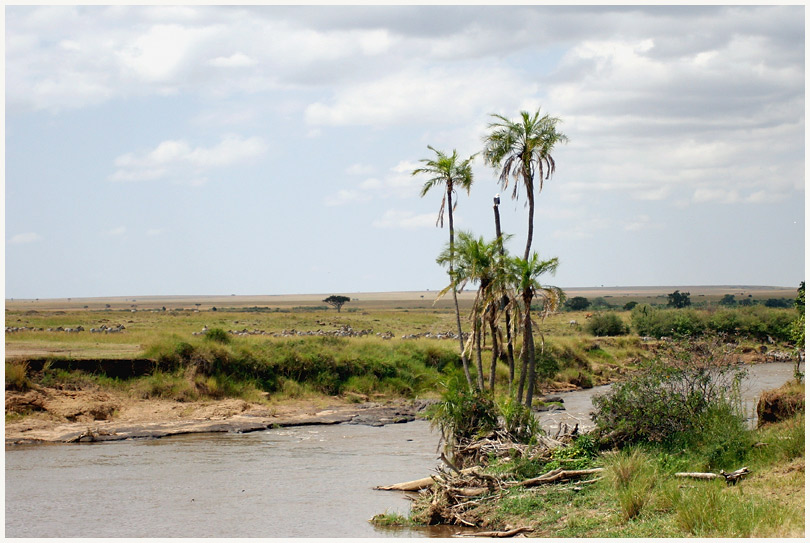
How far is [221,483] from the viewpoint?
23172 mm

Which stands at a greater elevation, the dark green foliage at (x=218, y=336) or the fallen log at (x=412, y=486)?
the dark green foliage at (x=218, y=336)

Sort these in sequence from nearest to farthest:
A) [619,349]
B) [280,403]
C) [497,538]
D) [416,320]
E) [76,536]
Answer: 1. [497,538]
2. [76,536]
3. [280,403]
4. [619,349]
5. [416,320]

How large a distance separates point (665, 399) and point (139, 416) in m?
22.8

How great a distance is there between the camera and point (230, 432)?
32688 mm

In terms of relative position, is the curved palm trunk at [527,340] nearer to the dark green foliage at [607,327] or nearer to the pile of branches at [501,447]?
the pile of branches at [501,447]

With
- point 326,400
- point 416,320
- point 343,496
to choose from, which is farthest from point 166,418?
point 416,320

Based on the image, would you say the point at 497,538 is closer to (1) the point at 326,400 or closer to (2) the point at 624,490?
(2) the point at 624,490

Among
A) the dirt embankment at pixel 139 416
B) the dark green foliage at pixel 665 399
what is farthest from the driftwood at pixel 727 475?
the dirt embankment at pixel 139 416

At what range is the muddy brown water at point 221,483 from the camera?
18.3 metres

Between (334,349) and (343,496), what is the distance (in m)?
24.8

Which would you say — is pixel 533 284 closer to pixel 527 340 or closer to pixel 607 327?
pixel 527 340

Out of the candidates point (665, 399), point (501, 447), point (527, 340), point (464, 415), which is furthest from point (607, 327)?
point (501, 447)

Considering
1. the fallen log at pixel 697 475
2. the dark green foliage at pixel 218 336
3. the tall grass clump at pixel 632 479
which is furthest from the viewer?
the dark green foliage at pixel 218 336

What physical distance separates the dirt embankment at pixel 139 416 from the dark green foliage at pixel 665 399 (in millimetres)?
17665
